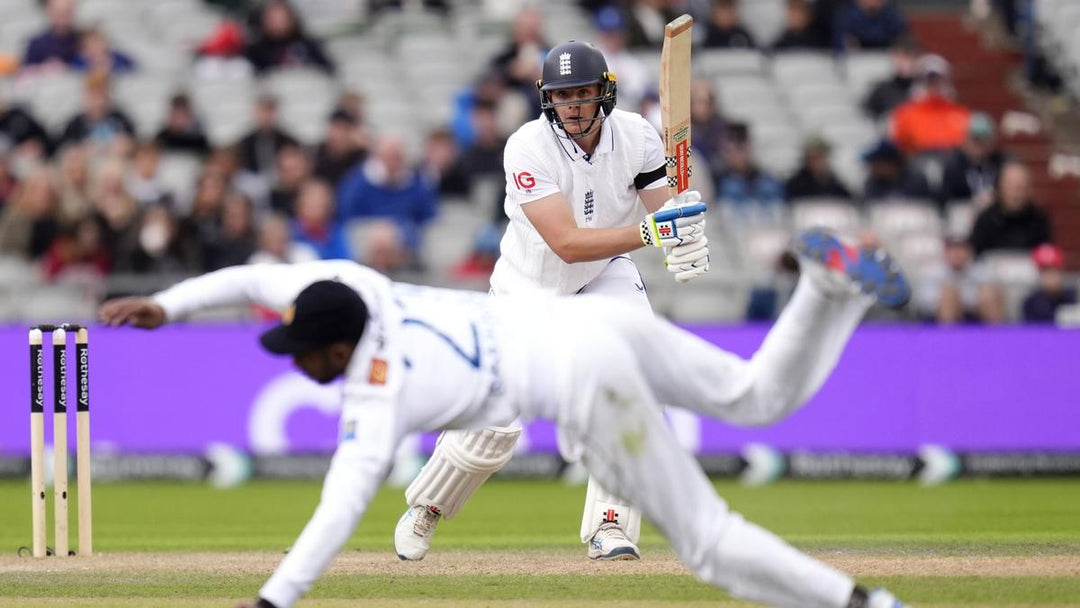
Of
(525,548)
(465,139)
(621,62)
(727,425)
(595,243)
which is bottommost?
(727,425)

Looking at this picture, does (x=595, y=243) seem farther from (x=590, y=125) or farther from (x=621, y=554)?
(x=621, y=554)

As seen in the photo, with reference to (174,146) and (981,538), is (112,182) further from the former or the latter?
(981,538)

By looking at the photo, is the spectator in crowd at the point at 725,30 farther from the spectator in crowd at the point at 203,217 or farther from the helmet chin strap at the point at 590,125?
the helmet chin strap at the point at 590,125

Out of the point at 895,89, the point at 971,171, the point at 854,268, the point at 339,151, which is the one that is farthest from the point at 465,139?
the point at 854,268

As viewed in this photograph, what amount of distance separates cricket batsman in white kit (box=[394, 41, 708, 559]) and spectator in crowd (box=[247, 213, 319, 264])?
575 cm

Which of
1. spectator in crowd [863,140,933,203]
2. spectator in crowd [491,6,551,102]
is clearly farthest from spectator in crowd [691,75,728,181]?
spectator in crowd [491,6,551,102]

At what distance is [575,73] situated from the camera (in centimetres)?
776

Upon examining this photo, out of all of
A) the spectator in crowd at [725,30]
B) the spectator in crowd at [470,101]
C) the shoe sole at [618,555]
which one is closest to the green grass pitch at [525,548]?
the shoe sole at [618,555]

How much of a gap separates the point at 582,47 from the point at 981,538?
11.8ft

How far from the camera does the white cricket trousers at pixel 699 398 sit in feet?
17.5

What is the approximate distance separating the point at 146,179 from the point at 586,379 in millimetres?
10532

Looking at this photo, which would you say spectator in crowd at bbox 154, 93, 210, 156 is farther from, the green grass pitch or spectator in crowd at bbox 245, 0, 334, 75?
the green grass pitch

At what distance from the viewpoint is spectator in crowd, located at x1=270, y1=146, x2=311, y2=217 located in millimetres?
15164

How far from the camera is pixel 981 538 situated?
30.6ft
